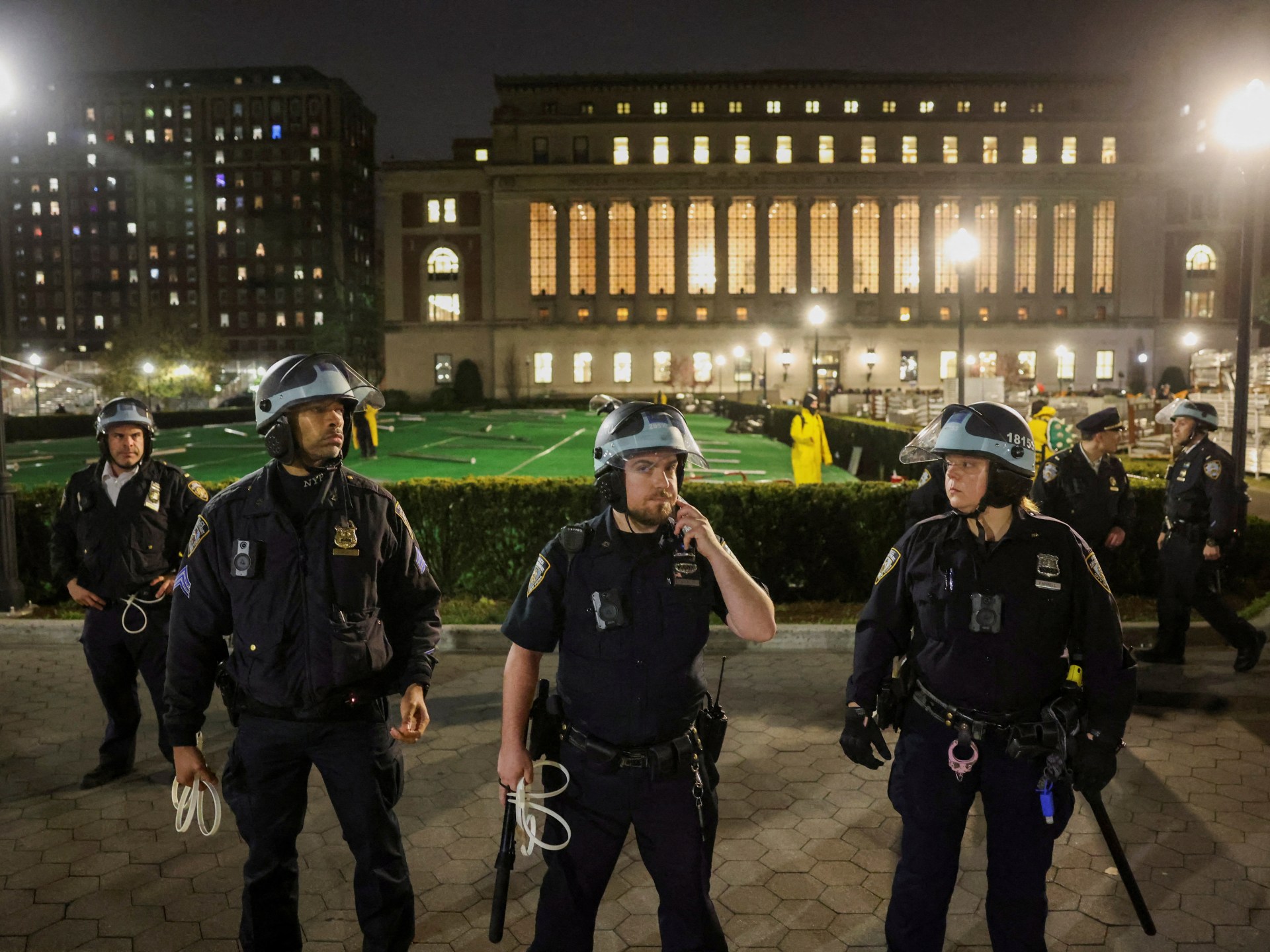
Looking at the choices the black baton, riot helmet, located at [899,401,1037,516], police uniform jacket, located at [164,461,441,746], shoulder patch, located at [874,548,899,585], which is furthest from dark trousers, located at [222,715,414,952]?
the black baton

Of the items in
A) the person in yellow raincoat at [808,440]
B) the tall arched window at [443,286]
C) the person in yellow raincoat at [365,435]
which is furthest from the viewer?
the tall arched window at [443,286]

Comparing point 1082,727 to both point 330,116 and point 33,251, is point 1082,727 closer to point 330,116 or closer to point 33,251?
point 330,116

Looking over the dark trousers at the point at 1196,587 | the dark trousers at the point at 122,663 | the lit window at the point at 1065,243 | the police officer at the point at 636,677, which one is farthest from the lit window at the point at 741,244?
the police officer at the point at 636,677

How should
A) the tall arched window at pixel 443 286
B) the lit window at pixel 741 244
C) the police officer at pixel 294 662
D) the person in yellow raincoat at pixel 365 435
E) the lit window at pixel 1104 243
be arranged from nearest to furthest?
the police officer at pixel 294 662
the person in yellow raincoat at pixel 365 435
the lit window at pixel 1104 243
the lit window at pixel 741 244
the tall arched window at pixel 443 286

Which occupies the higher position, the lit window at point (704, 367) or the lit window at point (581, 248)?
the lit window at point (581, 248)

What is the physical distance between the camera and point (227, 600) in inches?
129

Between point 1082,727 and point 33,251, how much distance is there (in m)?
152

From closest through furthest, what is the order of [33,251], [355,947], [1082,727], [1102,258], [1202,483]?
[1082,727] → [355,947] → [1202,483] → [1102,258] → [33,251]

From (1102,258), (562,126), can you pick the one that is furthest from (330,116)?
(1102,258)

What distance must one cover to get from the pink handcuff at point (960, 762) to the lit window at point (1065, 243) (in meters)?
85.8

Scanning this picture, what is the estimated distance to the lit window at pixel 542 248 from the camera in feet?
261

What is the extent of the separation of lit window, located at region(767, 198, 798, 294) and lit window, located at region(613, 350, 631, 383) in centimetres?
1358

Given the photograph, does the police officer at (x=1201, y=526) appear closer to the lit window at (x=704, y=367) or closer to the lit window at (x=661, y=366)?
Answer: the lit window at (x=661, y=366)

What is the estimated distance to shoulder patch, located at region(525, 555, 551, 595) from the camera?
10.1 feet
